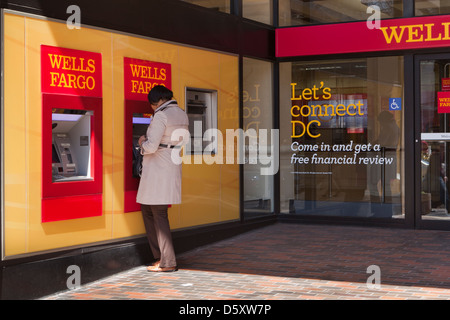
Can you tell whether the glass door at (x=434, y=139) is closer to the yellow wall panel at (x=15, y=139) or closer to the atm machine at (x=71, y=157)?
the atm machine at (x=71, y=157)

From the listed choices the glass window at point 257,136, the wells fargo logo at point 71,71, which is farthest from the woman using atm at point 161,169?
the glass window at point 257,136

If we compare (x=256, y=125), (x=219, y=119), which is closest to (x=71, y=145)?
(x=219, y=119)

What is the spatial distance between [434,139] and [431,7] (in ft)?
5.86

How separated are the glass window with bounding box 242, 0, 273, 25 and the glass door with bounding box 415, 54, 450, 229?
2.25 m

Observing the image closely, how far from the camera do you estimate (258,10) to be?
32.4 feet

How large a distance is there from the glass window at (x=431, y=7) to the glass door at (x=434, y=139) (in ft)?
1.91

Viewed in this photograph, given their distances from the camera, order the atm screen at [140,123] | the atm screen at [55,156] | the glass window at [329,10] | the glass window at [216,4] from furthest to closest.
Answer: the glass window at [329,10], the glass window at [216,4], the atm screen at [140,123], the atm screen at [55,156]

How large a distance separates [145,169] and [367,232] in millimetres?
3956

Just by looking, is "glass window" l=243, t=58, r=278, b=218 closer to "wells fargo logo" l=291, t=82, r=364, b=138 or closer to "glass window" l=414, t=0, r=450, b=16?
"wells fargo logo" l=291, t=82, r=364, b=138

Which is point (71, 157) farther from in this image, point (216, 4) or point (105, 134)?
point (216, 4)

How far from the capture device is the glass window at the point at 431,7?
925 cm

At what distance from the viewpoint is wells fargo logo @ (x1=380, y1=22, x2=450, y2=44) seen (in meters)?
9.21
